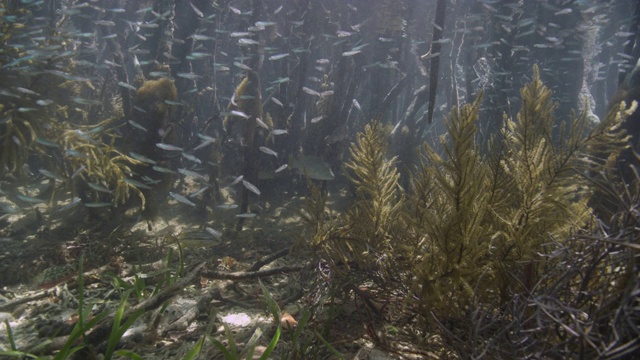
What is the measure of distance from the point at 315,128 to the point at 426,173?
21.0ft

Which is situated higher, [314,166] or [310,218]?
[314,166]

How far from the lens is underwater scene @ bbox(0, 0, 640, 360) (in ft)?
7.87

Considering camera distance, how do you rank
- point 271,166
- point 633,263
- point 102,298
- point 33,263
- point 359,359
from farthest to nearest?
1. point 271,166
2. point 33,263
3. point 102,298
4. point 359,359
5. point 633,263

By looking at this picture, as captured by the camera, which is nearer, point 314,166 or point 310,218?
point 310,218

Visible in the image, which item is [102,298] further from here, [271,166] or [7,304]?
[271,166]

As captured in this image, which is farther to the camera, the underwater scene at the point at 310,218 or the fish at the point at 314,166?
the fish at the point at 314,166

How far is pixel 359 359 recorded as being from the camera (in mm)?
2639

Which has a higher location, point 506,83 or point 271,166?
point 506,83

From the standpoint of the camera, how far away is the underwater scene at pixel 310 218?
2.40 m

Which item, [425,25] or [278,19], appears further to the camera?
[425,25]

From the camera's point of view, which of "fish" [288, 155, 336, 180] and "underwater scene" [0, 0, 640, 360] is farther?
"fish" [288, 155, 336, 180]

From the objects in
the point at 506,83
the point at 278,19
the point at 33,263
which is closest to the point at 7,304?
the point at 33,263

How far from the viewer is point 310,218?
275 inches

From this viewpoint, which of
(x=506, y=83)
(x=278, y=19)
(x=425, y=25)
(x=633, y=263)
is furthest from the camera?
(x=425, y=25)
